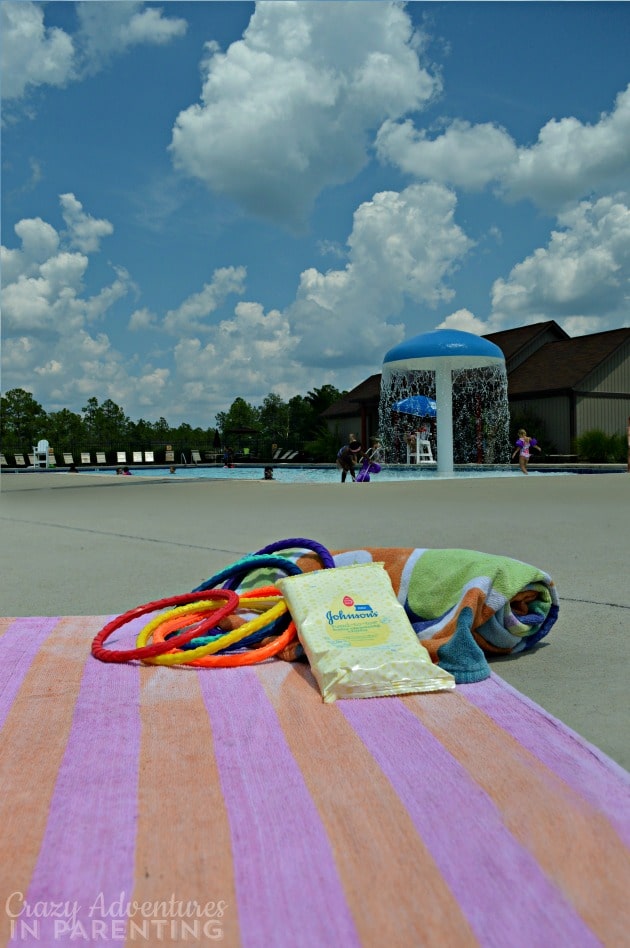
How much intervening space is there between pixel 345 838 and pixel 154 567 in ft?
14.8

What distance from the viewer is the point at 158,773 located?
2.18 m

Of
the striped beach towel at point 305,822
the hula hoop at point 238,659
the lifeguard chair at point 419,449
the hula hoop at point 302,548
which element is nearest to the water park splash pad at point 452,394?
the lifeguard chair at point 419,449

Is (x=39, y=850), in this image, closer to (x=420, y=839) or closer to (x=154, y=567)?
(x=420, y=839)

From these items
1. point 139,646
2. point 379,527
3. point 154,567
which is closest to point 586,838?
point 139,646

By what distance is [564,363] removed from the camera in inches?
1283

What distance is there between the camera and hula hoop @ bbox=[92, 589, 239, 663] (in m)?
3.25

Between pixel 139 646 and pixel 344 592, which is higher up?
pixel 344 592

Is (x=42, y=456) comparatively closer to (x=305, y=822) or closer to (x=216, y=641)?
(x=216, y=641)

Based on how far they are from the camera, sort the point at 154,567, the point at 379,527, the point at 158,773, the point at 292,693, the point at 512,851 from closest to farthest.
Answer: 1. the point at 512,851
2. the point at 158,773
3. the point at 292,693
4. the point at 154,567
5. the point at 379,527

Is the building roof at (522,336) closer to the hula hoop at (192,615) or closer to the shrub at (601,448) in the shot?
the shrub at (601,448)

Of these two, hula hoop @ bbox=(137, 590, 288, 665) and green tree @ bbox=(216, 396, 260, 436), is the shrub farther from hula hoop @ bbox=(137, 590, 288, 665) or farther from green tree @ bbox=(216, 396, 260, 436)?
green tree @ bbox=(216, 396, 260, 436)

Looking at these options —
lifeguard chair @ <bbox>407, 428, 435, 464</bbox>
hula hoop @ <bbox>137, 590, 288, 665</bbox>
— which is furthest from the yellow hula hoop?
lifeguard chair @ <bbox>407, 428, 435, 464</bbox>

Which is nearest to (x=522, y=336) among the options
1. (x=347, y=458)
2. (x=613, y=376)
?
(x=613, y=376)

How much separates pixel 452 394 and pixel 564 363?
5.58 meters
